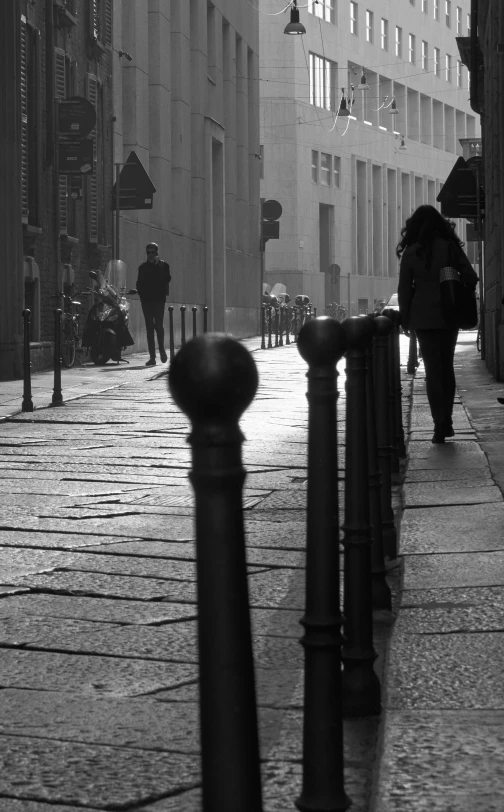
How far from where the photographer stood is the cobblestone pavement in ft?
9.63

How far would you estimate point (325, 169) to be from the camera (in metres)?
65.9

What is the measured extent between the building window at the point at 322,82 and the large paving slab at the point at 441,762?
2436 inches

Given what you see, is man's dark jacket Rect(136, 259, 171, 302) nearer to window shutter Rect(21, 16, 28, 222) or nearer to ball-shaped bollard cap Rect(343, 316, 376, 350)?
window shutter Rect(21, 16, 28, 222)

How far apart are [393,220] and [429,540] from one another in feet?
236

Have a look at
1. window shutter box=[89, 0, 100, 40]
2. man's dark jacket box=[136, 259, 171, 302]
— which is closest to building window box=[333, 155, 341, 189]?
window shutter box=[89, 0, 100, 40]

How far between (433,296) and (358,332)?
5.81m

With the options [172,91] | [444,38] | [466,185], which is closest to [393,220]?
[444,38]

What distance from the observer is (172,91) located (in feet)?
102

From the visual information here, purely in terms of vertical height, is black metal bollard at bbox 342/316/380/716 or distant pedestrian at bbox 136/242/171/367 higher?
distant pedestrian at bbox 136/242/171/367

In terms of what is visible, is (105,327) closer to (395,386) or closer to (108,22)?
(108,22)

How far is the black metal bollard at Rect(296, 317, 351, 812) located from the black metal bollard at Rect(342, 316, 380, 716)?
69cm

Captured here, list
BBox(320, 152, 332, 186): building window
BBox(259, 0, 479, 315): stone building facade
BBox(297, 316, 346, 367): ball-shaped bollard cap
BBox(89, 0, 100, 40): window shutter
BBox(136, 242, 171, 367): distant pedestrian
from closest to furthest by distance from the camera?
1. BBox(297, 316, 346, 367): ball-shaped bollard cap
2. BBox(136, 242, 171, 367): distant pedestrian
3. BBox(89, 0, 100, 40): window shutter
4. BBox(259, 0, 479, 315): stone building facade
5. BBox(320, 152, 332, 186): building window

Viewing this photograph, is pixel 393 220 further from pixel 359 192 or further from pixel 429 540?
pixel 429 540

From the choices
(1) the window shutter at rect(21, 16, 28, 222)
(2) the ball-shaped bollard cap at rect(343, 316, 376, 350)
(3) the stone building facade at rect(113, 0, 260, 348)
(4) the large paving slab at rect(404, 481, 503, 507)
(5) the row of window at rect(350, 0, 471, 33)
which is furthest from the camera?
(5) the row of window at rect(350, 0, 471, 33)
